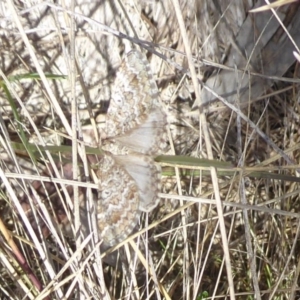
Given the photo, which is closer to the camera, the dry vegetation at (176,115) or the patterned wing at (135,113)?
the patterned wing at (135,113)

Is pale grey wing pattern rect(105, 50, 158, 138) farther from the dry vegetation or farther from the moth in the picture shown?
the dry vegetation

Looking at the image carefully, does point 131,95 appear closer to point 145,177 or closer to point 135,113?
point 135,113

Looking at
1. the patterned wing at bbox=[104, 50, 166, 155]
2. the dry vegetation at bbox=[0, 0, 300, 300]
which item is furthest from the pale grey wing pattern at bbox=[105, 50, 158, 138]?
the dry vegetation at bbox=[0, 0, 300, 300]

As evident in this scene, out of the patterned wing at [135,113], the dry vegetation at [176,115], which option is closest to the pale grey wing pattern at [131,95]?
the patterned wing at [135,113]

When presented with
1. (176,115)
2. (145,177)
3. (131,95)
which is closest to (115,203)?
(145,177)

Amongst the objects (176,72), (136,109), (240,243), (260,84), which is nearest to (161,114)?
(136,109)

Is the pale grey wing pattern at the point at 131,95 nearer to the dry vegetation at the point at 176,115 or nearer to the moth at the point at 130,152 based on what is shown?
the moth at the point at 130,152

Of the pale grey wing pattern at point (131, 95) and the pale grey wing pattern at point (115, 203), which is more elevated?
the pale grey wing pattern at point (131, 95)

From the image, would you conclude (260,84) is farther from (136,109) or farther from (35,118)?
(35,118)

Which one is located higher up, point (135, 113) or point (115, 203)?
point (135, 113)
